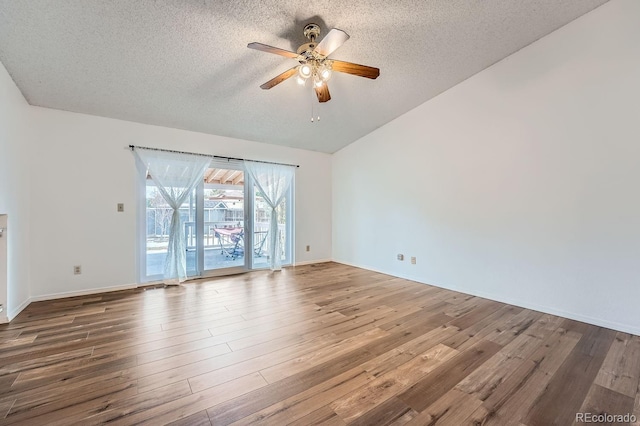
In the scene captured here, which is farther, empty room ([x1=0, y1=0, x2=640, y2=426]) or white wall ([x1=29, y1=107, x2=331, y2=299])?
white wall ([x1=29, y1=107, x2=331, y2=299])

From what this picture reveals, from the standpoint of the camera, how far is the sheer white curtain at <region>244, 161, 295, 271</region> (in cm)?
508

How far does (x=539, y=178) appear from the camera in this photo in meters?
3.12

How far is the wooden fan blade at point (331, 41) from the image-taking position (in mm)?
2108

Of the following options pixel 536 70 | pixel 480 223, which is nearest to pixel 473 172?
pixel 480 223

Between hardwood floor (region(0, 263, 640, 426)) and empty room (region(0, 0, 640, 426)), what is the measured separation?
19 millimetres

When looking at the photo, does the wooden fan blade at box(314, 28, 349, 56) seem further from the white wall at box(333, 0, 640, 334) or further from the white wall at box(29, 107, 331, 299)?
the white wall at box(29, 107, 331, 299)

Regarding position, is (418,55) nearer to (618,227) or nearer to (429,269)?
(618,227)

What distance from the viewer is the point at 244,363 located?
205 centimetres

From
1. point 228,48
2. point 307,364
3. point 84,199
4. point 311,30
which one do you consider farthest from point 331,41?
point 84,199

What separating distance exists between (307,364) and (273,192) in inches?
142

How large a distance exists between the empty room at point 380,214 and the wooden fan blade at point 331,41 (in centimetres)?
3

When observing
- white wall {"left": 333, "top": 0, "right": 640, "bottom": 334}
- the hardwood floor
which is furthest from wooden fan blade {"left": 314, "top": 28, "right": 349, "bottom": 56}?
the hardwood floor

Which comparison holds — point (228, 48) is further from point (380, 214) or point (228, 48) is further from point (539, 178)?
point (539, 178)

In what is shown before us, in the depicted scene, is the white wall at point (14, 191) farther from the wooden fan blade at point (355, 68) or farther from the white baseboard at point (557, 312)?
the white baseboard at point (557, 312)
